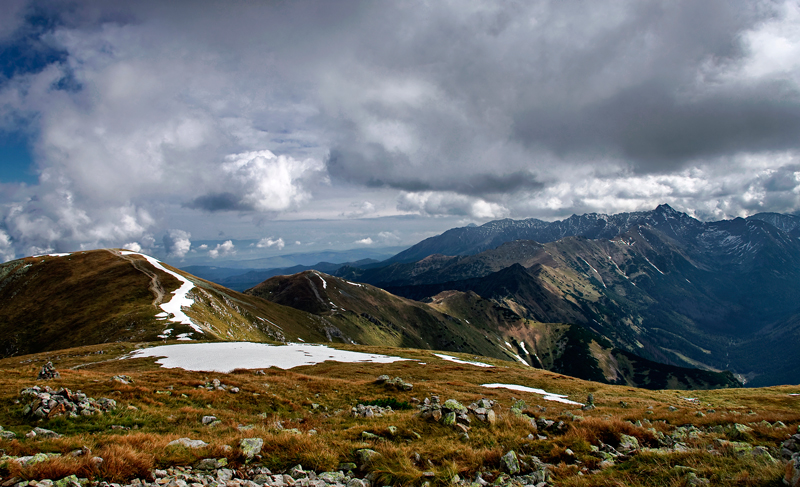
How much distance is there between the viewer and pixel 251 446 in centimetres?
1037

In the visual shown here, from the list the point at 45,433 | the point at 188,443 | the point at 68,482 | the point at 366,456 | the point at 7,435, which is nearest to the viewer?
the point at 68,482

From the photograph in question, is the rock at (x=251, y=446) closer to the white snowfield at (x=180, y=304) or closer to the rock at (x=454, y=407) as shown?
the rock at (x=454, y=407)

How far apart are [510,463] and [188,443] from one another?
34.8ft

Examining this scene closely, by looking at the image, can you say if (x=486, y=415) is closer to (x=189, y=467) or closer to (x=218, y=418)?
(x=189, y=467)

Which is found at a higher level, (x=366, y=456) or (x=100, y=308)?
(x=100, y=308)

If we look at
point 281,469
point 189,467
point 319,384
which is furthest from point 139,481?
point 319,384

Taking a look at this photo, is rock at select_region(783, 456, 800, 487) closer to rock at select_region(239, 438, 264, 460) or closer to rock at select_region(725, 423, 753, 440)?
rock at select_region(725, 423, 753, 440)

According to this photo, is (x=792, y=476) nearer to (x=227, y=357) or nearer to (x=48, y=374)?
(x=48, y=374)

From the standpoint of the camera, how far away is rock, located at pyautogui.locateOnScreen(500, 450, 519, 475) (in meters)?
9.27

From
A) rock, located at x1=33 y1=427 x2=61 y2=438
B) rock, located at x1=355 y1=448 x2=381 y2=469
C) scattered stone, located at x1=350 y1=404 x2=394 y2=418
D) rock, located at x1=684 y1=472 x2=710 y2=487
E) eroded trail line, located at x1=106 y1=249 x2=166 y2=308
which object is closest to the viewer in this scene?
rock, located at x1=684 y1=472 x2=710 y2=487

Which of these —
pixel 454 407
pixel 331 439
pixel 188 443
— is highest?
pixel 188 443

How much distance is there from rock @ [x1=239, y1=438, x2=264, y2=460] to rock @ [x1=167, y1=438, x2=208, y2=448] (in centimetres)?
151

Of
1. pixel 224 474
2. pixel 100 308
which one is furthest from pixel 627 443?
pixel 100 308

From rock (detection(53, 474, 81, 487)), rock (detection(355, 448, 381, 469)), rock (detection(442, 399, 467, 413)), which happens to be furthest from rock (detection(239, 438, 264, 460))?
rock (detection(442, 399, 467, 413))
